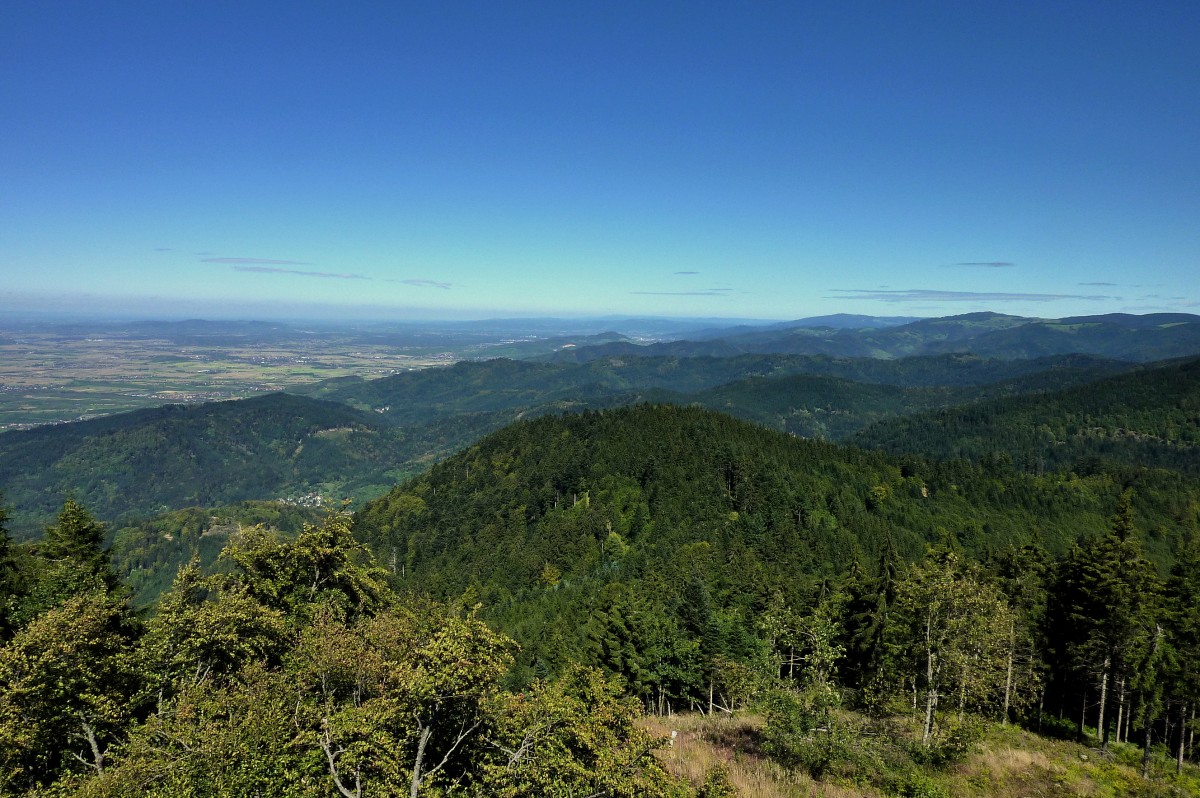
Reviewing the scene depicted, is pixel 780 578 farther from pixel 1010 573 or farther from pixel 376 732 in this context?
pixel 376 732

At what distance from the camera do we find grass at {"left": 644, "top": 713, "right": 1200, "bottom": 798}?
2205cm

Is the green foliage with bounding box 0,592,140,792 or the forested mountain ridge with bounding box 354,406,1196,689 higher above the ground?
the green foliage with bounding box 0,592,140,792

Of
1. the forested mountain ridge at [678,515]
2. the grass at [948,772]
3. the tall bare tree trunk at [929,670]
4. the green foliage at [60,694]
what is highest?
the green foliage at [60,694]

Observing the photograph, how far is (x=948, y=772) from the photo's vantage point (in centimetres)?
2461

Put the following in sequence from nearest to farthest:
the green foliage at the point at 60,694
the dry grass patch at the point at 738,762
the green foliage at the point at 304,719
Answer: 1. the green foliage at the point at 304,719
2. the green foliage at the point at 60,694
3. the dry grass patch at the point at 738,762

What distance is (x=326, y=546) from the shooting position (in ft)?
105

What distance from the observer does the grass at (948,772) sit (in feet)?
72.3

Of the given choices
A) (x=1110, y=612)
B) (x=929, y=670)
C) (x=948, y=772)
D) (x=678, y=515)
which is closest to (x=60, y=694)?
(x=929, y=670)

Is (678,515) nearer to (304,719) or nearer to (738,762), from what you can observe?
(738,762)

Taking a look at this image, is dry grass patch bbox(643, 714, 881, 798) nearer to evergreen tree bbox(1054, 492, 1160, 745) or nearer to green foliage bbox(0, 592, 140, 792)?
green foliage bbox(0, 592, 140, 792)

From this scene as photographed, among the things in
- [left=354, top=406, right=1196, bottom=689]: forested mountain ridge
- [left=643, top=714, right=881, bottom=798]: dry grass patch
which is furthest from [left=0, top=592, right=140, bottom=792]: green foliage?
[left=354, top=406, right=1196, bottom=689]: forested mountain ridge

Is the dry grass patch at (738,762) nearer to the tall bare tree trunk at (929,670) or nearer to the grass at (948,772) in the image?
the grass at (948,772)

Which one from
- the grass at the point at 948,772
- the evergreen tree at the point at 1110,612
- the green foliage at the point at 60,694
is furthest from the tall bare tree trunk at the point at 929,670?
the green foliage at the point at 60,694

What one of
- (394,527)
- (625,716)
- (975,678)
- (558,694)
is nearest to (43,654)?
(558,694)
